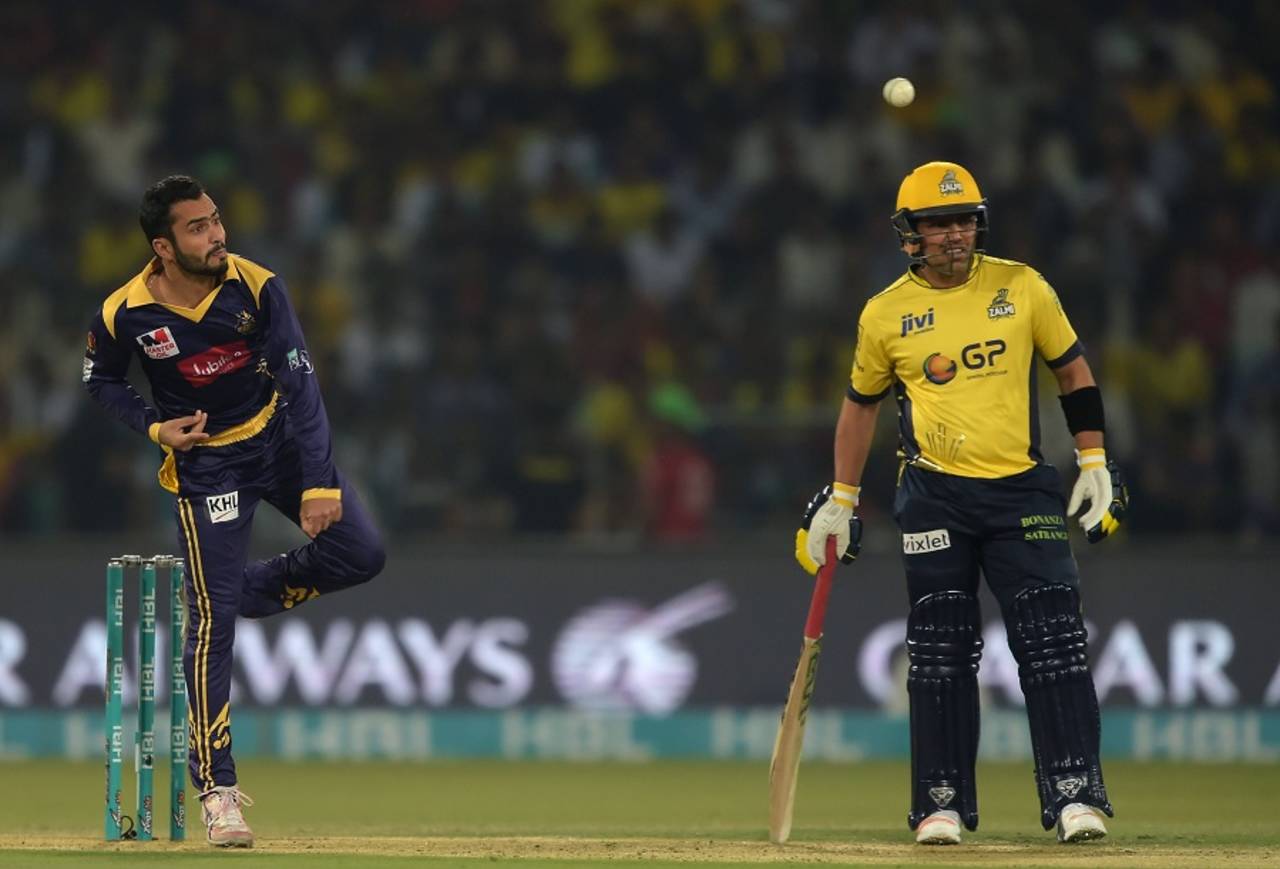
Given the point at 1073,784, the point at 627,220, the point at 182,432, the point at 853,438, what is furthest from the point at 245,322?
the point at 627,220

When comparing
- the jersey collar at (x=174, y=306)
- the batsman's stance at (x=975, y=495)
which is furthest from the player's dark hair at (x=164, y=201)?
the batsman's stance at (x=975, y=495)

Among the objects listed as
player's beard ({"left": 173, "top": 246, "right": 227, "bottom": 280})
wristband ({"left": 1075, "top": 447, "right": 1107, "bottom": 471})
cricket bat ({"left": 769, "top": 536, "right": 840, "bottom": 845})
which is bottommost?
cricket bat ({"left": 769, "top": 536, "right": 840, "bottom": 845})

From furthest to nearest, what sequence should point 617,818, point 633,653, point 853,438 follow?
1. point 633,653
2. point 617,818
3. point 853,438

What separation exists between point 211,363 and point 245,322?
164 mm

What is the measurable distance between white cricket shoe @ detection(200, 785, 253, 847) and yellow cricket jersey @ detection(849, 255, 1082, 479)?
2.37 m

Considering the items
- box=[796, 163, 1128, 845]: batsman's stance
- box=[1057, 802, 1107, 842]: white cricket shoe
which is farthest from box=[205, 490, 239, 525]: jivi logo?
box=[1057, 802, 1107, 842]: white cricket shoe

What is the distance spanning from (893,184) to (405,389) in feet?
11.5

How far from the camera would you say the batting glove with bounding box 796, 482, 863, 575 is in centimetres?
712

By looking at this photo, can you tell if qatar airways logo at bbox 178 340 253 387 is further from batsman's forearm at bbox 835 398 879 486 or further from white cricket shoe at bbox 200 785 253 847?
batsman's forearm at bbox 835 398 879 486

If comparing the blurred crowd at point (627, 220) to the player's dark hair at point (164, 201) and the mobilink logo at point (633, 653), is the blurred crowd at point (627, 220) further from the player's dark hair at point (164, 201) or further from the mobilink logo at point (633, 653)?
the player's dark hair at point (164, 201)

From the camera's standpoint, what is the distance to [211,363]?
6836 millimetres

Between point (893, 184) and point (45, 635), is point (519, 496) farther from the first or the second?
point (893, 184)

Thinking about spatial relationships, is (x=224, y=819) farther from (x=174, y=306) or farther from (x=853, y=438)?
(x=853, y=438)

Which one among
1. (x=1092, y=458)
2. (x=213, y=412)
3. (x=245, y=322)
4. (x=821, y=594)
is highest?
(x=245, y=322)
